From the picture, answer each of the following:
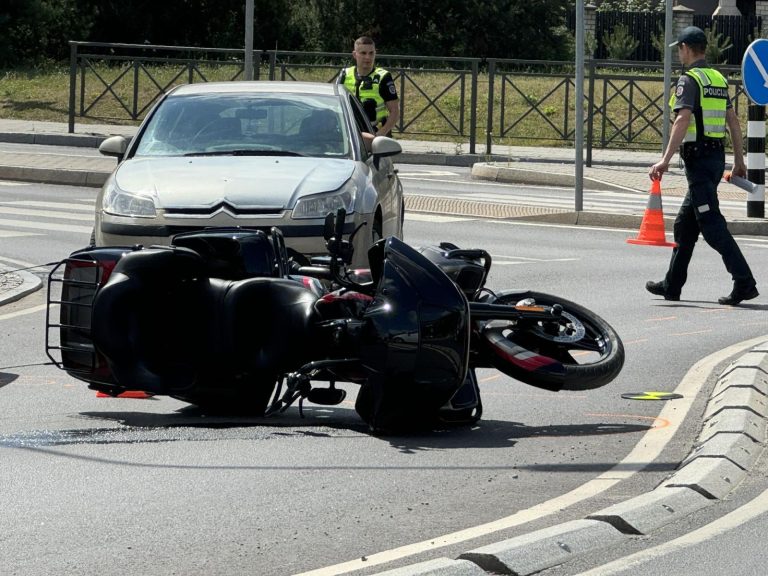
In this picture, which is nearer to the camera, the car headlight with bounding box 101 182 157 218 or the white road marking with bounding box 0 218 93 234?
the car headlight with bounding box 101 182 157 218

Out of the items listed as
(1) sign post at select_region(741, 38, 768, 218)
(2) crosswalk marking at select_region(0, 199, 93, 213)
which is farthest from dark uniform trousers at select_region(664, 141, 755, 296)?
(2) crosswalk marking at select_region(0, 199, 93, 213)

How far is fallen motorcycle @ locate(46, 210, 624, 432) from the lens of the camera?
261 inches

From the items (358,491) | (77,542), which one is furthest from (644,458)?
(77,542)

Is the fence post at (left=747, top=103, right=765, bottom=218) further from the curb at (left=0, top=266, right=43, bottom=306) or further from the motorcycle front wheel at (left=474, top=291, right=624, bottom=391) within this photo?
the motorcycle front wheel at (left=474, top=291, right=624, bottom=391)

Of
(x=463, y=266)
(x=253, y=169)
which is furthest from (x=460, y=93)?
(x=463, y=266)

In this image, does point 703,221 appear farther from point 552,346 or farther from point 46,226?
point 46,226

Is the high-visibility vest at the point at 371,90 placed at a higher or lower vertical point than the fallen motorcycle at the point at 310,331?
higher

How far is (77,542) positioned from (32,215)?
11800 millimetres

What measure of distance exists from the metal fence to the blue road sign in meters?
10.7

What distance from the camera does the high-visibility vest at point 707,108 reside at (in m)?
11.4

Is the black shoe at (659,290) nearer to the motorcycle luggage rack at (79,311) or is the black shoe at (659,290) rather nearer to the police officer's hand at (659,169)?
the police officer's hand at (659,169)

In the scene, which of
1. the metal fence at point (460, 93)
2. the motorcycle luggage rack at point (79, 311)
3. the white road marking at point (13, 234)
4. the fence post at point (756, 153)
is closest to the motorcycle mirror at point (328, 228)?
the motorcycle luggage rack at point (79, 311)

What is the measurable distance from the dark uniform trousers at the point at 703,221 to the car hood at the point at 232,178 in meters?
2.59

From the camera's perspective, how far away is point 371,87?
13.9m
